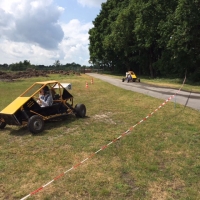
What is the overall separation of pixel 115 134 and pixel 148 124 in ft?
5.24

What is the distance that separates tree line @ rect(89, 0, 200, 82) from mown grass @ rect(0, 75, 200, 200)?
16.9 m

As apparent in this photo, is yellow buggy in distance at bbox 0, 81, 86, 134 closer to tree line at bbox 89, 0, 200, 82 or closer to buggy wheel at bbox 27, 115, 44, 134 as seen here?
buggy wheel at bbox 27, 115, 44, 134

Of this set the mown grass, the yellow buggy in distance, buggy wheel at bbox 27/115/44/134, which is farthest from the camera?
the yellow buggy in distance

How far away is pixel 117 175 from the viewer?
5.22 m

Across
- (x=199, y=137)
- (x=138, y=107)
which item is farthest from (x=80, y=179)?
(x=138, y=107)

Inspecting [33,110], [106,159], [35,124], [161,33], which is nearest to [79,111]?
[33,110]

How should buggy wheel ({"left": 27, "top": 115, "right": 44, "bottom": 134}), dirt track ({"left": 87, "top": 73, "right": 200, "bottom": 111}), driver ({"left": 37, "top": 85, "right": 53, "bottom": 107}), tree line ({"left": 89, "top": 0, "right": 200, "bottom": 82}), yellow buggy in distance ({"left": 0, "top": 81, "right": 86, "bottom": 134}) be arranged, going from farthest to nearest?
1. tree line ({"left": 89, "top": 0, "right": 200, "bottom": 82})
2. dirt track ({"left": 87, "top": 73, "right": 200, "bottom": 111})
3. driver ({"left": 37, "top": 85, "right": 53, "bottom": 107})
4. yellow buggy in distance ({"left": 0, "top": 81, "right": 86, "bottom": 134})
5. buggy wheel ({"left": 27, "top": 115, "right": 44, "bottom": 134})

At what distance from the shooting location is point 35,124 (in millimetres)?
8305

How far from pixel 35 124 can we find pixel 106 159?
3.30m

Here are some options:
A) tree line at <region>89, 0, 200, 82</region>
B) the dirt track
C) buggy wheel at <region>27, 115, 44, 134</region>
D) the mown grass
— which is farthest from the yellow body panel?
tree line at <region>89, 0, 200, 82</region>

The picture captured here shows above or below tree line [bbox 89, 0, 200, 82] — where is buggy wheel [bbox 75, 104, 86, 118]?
below

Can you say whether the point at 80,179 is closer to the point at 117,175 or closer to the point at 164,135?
the point at 117,175

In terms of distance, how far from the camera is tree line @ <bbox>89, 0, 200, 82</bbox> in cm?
2411

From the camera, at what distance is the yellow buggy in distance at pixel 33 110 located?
8.26 m
